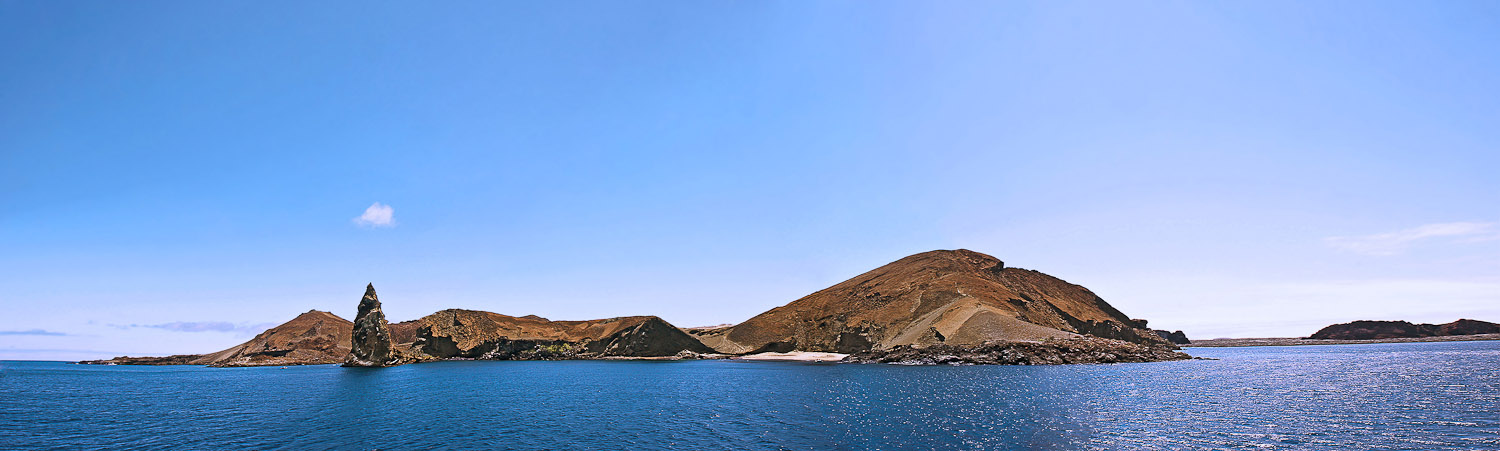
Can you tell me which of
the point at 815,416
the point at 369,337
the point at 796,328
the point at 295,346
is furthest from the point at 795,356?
the point at 295,346

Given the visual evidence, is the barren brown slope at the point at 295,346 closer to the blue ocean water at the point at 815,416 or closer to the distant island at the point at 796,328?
the distant island at the point at 796,328

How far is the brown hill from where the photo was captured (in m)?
178

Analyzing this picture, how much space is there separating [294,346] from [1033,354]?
199711mm

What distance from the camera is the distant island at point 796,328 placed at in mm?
137250

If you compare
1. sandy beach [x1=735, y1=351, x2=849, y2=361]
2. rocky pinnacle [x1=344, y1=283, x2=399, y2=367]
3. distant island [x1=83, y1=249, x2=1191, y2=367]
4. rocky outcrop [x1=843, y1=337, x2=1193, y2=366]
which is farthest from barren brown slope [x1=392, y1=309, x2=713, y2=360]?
rocky outcrop [x1=843, y1=337, x2=1193, y2=366]

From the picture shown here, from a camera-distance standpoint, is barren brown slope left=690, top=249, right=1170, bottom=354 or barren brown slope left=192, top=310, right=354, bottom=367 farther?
barren brown slope left=192, top=310, right=354, bottom=367

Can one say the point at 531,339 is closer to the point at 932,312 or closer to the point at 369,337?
the point at 369,337

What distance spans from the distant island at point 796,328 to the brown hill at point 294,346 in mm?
377

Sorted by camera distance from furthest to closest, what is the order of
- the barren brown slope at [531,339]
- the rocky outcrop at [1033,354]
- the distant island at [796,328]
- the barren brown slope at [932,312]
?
the barren brown slope at [531,339]
the distant island at [796,328]
the barren brown slope at [932,312]
the rocky outcrop at [1033,354]

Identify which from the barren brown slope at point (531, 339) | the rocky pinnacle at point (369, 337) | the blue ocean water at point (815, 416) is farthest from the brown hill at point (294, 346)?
the blue ocean water at point (815, 416)

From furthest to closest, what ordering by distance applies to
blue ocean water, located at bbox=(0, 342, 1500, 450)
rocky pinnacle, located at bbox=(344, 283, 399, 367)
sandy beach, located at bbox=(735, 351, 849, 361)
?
sandy beach, located at bbox=(735, 351, 849, 361) < rocky pinnacle, located at bbox=(344, 283, 399, 367) < blue ocean water, located at bbox=(0, 342, 1500, 450)

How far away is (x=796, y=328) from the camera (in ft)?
578

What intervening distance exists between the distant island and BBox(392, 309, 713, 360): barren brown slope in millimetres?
299

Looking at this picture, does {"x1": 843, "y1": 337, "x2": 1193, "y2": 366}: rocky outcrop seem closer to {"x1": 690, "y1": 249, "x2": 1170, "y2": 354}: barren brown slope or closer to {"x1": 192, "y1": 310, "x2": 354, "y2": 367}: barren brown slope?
{"x1": 690, "y1": 249, "x2": 1170, "y2": 354}: barren brown slope
